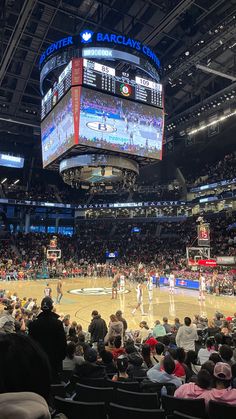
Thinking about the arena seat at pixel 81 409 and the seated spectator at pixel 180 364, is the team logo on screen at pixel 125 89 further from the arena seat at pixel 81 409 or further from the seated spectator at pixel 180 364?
the arena seat at pixel 81 409

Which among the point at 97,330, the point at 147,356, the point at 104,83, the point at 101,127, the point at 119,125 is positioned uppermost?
the point at 104,83

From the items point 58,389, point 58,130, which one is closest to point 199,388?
point 58,389

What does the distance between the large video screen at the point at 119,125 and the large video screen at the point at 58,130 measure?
0.79 meters

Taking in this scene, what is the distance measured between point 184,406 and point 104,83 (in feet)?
51.3

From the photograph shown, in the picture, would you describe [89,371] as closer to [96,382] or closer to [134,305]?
[96,382]

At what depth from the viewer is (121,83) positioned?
17.4m

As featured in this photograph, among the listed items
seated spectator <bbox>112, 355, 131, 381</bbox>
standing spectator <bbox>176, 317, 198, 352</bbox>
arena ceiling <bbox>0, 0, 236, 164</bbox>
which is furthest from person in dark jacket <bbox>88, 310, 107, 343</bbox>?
arena ceiling <bbox>0, 0, 236, 164</bbox>

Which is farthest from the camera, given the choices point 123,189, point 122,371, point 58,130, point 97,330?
point 123,189

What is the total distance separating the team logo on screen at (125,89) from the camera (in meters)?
17.4

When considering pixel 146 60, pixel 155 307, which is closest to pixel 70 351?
pixel 155 307

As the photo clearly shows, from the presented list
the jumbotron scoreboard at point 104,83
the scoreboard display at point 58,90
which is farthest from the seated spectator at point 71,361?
the scoreboard display at point 58,90

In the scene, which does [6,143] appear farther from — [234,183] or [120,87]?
[120,87]

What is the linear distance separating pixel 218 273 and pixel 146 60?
18334 millimetres

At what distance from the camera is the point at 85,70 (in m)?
16.2
